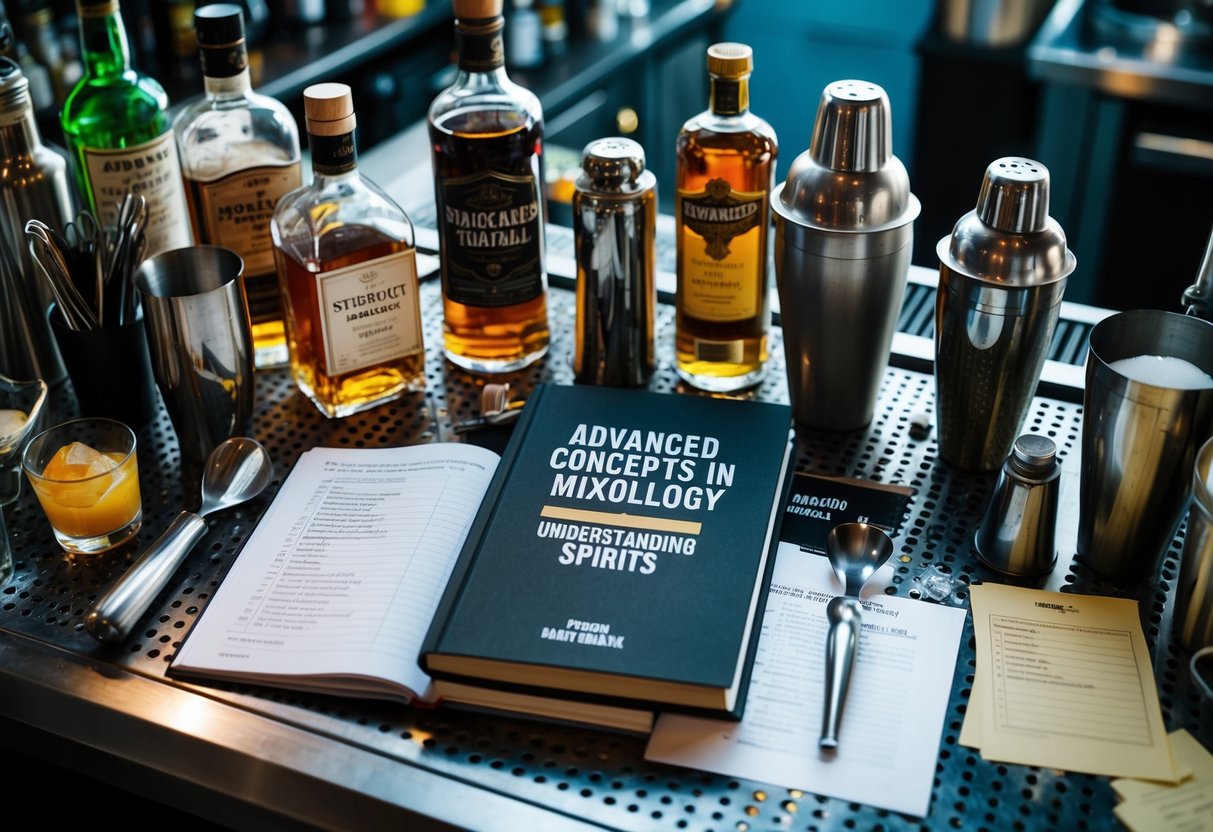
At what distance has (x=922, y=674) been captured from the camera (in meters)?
0.86

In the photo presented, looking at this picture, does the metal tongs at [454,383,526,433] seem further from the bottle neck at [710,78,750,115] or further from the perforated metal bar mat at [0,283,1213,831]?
the bottle neck at [710,78,750,115]

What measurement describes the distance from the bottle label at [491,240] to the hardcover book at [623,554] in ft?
0.40

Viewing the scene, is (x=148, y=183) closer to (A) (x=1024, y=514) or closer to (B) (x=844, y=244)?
(B) (x=844, y=244)

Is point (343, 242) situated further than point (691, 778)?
Yes

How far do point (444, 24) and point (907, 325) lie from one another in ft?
5.27

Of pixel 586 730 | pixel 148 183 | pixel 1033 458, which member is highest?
pixel 148 183

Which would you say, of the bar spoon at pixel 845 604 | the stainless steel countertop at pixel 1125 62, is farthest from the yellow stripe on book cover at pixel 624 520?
the stainless steel countertop at pixel 1125 62

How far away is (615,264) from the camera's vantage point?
1.09 meters

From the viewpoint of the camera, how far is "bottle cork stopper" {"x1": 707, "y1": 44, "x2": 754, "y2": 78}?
1016 millimetres

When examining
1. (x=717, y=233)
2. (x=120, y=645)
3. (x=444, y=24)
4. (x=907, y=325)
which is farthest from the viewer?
(x=444, y=24)

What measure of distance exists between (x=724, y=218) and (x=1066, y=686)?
1.54ft

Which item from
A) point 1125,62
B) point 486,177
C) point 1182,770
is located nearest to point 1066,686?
point 1182,770

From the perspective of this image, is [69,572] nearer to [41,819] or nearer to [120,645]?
[120,645]

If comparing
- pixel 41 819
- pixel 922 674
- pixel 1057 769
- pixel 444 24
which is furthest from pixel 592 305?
pixel 444 24
